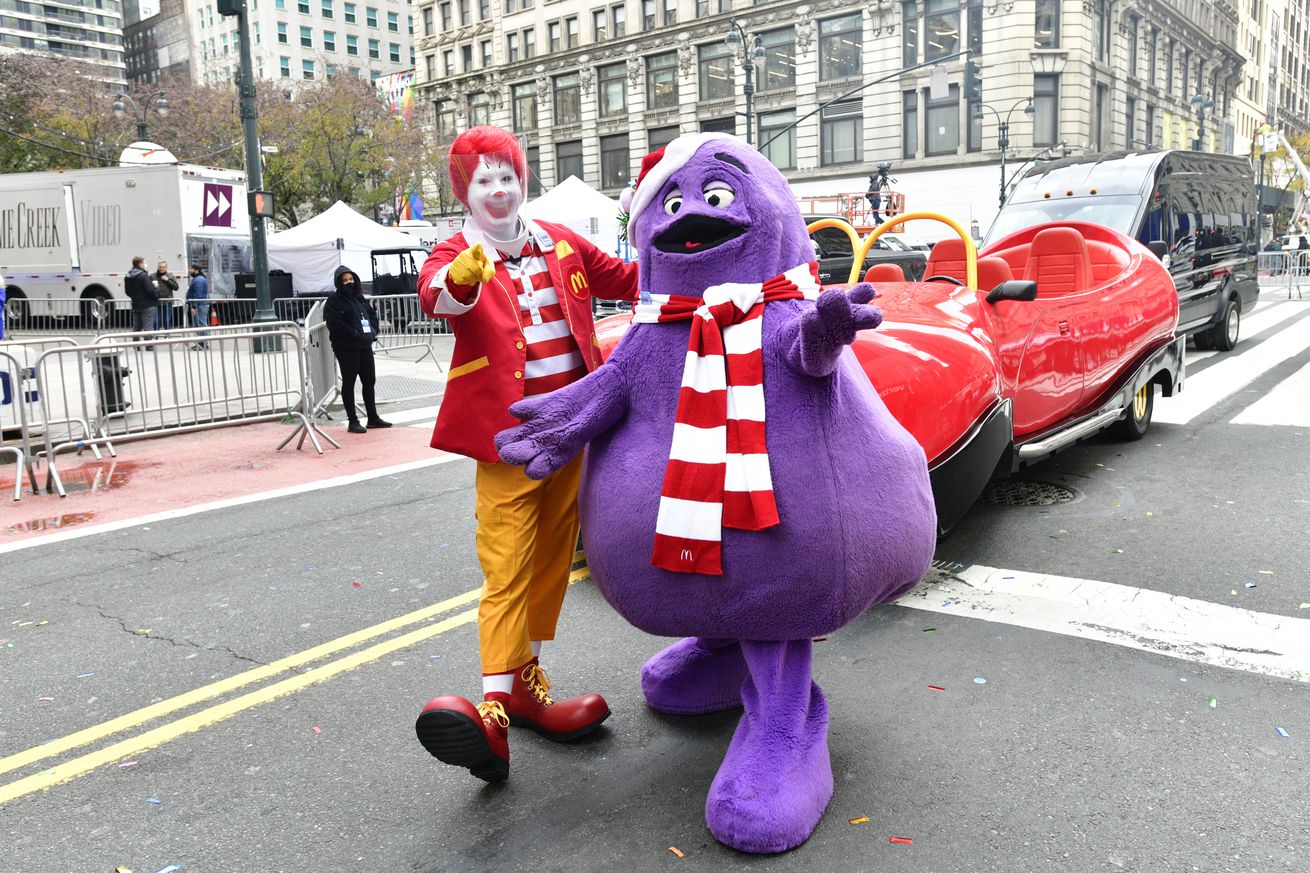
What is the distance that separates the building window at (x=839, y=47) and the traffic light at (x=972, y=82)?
5.51 m

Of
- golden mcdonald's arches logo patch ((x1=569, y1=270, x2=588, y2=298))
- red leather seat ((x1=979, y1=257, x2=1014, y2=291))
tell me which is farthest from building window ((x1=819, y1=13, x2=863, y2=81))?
golden mcdonald's arches logo patch ((x1=569, y1=270, x2=588, y2=298))

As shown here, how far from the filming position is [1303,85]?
310ft

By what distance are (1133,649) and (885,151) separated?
42538 mm

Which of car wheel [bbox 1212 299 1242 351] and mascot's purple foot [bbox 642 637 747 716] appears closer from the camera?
mascot's purple foot [bbox 642 637 747 716]

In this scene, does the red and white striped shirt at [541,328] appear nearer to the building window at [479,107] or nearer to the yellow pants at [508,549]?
the yellow pants at [508,549]

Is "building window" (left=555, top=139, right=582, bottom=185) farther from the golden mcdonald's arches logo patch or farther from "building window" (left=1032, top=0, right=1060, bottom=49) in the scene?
the golden mcdonald's arches logo patch

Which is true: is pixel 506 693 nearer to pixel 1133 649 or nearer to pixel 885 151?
pixel 1133 649

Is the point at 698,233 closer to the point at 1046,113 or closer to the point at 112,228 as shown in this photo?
the point at 112,228

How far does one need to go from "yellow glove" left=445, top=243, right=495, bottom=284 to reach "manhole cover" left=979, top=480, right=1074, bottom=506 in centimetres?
438

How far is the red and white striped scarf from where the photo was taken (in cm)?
261

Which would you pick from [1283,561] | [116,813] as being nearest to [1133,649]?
[1283,561]

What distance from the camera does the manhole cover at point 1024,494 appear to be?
6.31m

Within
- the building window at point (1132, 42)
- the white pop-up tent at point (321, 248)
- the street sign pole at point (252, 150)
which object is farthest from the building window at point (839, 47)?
the street sign pole at point (252, 150)

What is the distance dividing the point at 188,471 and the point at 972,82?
3145 centimetres
